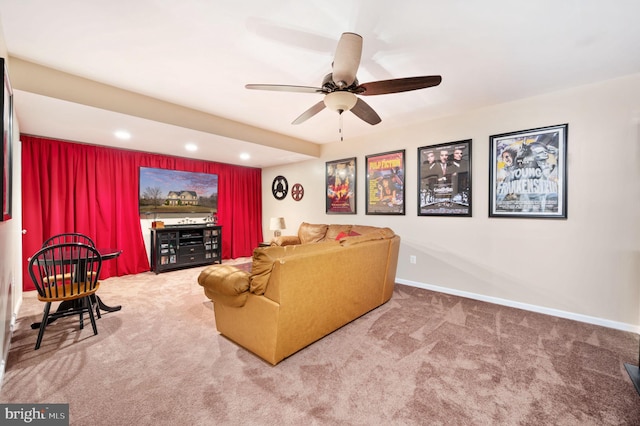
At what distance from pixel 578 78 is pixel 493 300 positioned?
2.64 meters

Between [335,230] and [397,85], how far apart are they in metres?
2.99

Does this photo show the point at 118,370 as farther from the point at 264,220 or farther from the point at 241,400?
the point at 264,220

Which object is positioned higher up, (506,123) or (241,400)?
(506,123)

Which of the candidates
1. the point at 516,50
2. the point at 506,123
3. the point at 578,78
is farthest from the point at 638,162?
the point at 516,50

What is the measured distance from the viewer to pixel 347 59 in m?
1.77

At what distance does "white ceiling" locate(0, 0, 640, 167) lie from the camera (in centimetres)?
176

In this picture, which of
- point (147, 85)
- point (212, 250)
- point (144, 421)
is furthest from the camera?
point (212, 250)

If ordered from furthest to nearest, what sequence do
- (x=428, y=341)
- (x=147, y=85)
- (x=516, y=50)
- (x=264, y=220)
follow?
(x=264, y=220), (x=147, y=85), (x=428, y=341), (x=516, y=50)

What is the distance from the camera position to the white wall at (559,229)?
2645 mm

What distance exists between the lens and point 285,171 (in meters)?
6.24

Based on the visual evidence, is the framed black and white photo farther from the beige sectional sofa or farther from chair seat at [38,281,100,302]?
the beige sectional sofa

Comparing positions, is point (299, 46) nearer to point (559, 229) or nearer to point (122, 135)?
point (122, 135)

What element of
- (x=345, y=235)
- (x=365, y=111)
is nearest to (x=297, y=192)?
(x=345, y=235)

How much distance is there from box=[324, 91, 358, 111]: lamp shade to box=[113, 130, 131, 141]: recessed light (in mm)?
3130
